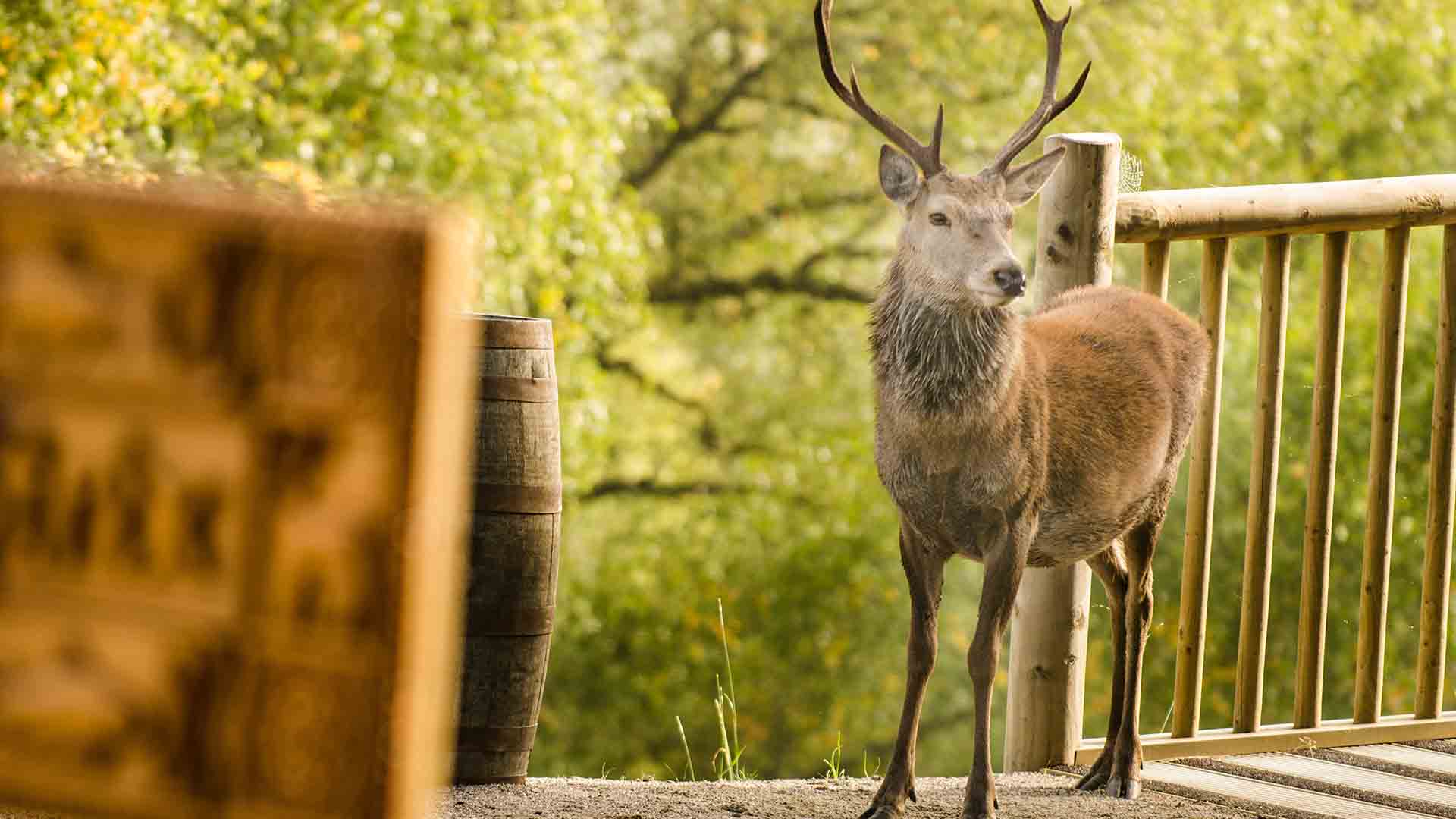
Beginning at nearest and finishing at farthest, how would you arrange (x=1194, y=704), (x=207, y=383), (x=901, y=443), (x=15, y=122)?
(x=207, y=383)
(x=901, y=443)
(x=1194, y=704)
(x=15, y=122)

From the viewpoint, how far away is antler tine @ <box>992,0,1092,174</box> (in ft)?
11.5

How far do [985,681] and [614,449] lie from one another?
11.5 m

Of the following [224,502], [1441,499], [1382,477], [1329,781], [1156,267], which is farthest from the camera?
[1441,499]

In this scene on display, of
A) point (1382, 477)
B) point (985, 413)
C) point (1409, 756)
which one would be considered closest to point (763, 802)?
point (985, 413)

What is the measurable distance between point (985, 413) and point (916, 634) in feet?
1.70

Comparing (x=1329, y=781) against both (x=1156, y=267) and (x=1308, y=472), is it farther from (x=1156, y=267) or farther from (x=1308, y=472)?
(x=1156, y=267)

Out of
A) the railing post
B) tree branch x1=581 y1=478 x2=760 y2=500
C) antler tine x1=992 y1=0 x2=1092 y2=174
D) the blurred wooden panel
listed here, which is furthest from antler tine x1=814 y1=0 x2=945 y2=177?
tree branch x1=581 y1=478 x2=760 y2=500

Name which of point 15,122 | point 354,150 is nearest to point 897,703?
point 354,150

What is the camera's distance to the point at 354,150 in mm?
10203

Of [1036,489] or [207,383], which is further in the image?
[1036,489]

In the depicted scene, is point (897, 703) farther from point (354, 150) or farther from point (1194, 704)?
point (1194, 704)

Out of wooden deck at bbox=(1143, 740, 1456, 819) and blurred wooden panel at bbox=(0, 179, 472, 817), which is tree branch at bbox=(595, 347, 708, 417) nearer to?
wooden deck at bbox=(1143, 740, 1456, 819)

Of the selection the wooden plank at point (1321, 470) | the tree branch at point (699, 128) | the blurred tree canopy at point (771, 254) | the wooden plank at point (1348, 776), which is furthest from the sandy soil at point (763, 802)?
the tree branch at point (699, 128)

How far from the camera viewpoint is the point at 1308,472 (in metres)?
4.45
